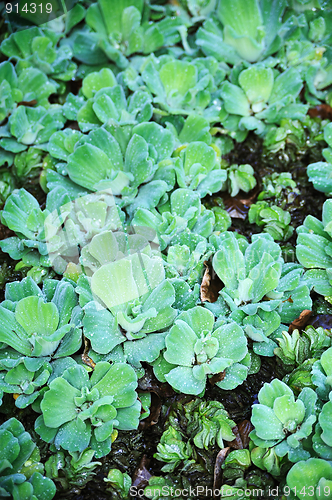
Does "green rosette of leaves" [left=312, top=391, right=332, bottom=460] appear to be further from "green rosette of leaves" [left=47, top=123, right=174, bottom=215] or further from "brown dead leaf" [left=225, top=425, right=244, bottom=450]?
"green rosette of leaves" [left=47, top=123, right=174, bottom=215]

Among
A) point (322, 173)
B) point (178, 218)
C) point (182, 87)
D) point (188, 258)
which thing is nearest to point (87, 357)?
point (188, 258)

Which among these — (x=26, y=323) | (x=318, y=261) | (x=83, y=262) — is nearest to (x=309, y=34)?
(x=318, y=261)

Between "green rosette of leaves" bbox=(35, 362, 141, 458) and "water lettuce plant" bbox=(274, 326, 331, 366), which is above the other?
"green rosette of leaves" bbox=(35, 362, 141, 458)

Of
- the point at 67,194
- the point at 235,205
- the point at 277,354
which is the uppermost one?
the point at 67,194

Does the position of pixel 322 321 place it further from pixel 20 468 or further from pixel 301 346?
pixel 20 468

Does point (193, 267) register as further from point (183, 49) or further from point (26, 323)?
point (183, 49)

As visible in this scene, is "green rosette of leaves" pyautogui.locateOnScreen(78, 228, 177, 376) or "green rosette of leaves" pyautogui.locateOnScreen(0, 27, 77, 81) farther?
"green rosette of leaves" pyautogui.locateOnScreen(0, 27, 77, 81)

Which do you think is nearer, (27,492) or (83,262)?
(27,492)

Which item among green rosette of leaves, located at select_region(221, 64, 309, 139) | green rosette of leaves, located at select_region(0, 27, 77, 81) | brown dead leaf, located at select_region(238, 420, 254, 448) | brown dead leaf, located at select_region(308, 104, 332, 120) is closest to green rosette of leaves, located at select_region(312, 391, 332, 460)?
brown dead leaf, located at select_region(238, 420, 254, 448)
